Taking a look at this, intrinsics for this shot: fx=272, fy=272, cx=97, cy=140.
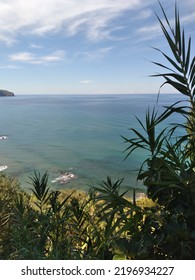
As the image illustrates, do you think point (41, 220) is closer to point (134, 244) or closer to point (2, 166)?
point (134, 244)

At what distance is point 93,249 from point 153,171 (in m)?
0.97

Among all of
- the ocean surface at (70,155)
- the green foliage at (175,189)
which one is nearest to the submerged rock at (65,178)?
the ocean surface at (70,155)

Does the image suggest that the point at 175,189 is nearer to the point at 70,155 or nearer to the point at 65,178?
the point at 65,178

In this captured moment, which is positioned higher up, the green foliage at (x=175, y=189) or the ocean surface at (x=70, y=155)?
the green foliage at (x=175, y=189)

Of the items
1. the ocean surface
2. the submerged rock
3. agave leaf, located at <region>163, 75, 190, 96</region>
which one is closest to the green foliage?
agave leaf, located at <region>163, 75, 190, 96</region>

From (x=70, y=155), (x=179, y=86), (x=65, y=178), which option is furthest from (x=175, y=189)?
(x=70, y=155)

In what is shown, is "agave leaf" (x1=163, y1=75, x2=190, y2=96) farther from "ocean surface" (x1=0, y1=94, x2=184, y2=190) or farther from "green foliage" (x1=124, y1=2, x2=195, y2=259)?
"ocean surface" (x1=0, y1=94, x2=184, y2=190)

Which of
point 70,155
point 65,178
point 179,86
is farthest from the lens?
point 70,155

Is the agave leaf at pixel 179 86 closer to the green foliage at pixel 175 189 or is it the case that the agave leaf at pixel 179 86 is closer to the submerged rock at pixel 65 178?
the green foliage at pixel 175 189

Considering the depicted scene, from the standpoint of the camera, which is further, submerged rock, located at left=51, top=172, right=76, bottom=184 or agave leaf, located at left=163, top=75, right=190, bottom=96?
submerged rock, located at left=51, top=172, right=76, bottom=184

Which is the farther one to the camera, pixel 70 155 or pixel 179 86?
pixel 70 155

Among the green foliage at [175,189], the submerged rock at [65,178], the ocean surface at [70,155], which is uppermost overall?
the green foliage at [175,189]

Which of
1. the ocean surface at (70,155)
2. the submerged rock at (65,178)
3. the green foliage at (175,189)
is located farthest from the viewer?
the ocean surface at (70,155)
